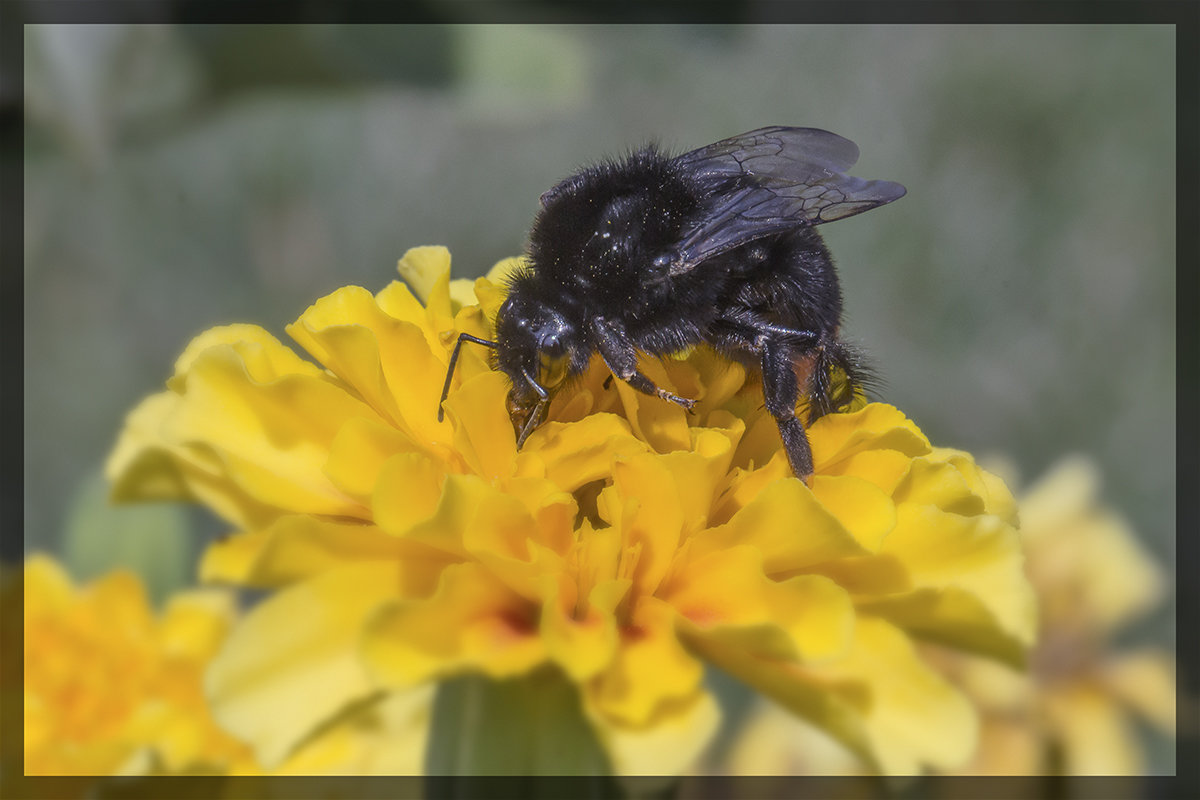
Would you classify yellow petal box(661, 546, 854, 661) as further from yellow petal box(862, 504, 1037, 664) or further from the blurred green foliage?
the blurred green foliage

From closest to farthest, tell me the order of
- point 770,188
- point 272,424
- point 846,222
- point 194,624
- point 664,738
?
point 664,738
point 272,424
point 770,188
point 194,624
point 846,222

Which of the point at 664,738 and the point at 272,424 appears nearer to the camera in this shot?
the point at 664,738

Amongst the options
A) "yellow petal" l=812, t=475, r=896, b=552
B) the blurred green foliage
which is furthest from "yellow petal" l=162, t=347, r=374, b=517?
the blurred green foliage

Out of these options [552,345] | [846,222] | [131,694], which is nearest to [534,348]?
[552,345]

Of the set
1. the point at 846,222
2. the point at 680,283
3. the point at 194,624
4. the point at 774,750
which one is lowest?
the point at 774,750

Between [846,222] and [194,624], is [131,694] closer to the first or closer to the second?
[194,624]

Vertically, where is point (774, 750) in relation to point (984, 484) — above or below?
below

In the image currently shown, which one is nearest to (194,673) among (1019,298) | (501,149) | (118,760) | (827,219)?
(118,760)

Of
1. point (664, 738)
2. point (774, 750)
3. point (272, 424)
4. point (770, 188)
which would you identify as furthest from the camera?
point (774, 750)
